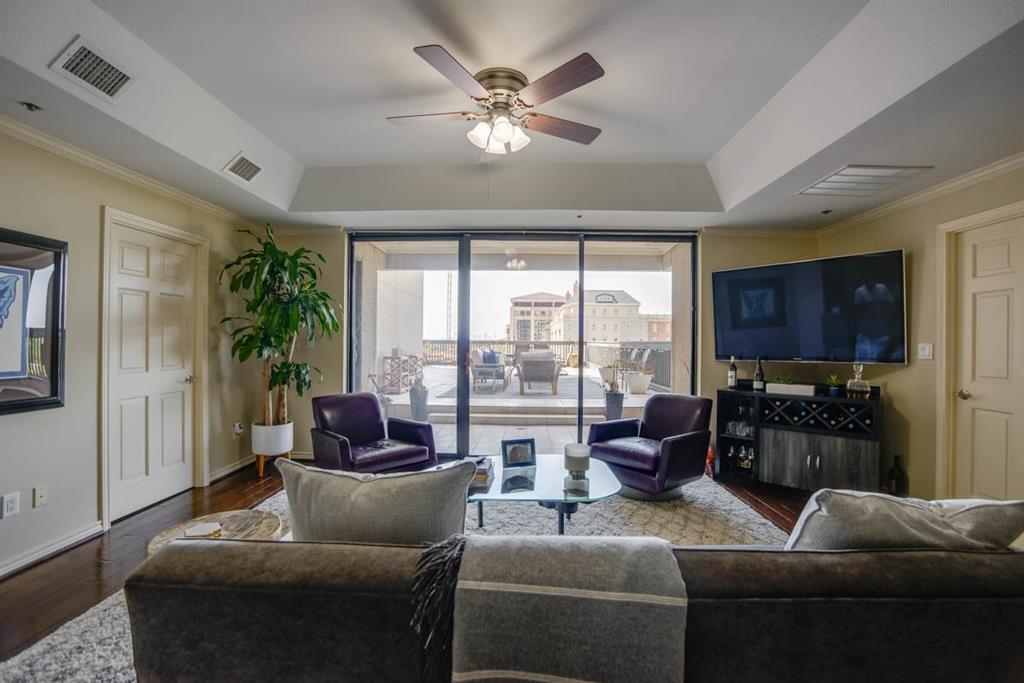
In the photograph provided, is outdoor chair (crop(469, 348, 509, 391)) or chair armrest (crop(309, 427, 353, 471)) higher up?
outdoor chair (crop(469, 348, 509, 391))

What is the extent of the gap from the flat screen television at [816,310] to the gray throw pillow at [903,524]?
278cm

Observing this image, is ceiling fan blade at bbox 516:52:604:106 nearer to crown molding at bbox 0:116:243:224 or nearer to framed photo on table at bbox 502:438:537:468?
framed photo on table at bbox 502:438:537:468

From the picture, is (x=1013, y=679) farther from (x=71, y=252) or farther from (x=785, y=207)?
(x=71, y=252)

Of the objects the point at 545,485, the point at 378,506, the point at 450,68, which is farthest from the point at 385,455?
the point at 450,68

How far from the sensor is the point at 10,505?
2264mm

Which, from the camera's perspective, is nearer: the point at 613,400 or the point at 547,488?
the point at 547,488

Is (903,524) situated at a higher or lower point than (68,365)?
lower

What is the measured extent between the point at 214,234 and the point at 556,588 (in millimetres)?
4198

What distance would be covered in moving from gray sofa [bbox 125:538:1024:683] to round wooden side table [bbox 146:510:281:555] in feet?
2.48

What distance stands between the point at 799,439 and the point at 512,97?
10.9 feet

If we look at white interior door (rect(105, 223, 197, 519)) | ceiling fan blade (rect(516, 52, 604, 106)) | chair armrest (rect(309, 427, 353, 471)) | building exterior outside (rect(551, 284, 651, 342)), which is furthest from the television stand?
white interior door (rect(105, 223, 197, 519))

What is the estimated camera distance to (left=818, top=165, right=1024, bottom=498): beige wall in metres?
3.06

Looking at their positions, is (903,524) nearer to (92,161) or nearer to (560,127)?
(560,127)

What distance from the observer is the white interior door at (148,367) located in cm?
291
